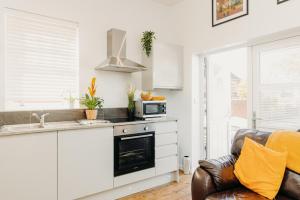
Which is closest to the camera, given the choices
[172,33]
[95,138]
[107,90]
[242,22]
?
[95,138]

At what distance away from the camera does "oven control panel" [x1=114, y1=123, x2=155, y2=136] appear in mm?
2580

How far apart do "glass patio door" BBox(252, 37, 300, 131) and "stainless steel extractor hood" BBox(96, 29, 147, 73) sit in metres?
1.67

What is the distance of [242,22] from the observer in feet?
9.04

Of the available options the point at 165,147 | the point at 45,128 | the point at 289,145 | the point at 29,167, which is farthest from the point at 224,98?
the point at 29,167

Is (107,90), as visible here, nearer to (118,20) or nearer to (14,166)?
(118,20)

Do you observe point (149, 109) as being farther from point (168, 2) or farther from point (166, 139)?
point (168, 2)

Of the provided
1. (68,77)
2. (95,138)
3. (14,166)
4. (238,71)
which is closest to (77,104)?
(68,77)

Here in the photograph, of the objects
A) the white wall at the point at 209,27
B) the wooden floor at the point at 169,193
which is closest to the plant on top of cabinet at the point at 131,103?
the white wall at the point at 209,27

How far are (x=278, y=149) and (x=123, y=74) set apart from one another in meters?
2.36

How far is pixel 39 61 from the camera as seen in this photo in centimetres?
268

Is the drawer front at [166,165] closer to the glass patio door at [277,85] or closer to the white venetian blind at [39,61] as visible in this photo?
the glass patio door at [277,85]

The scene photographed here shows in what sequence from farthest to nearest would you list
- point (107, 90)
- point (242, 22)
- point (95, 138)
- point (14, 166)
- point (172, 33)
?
point (172, 33) → point (107, 90) → point (242, 22) → point (95, 138) → point (14, 166)

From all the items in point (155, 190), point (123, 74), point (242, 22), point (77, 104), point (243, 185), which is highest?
point (242, 22)

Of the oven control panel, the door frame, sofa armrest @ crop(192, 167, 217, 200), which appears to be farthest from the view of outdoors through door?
sofa armrest @ crop(192, 167, 217, 200)
